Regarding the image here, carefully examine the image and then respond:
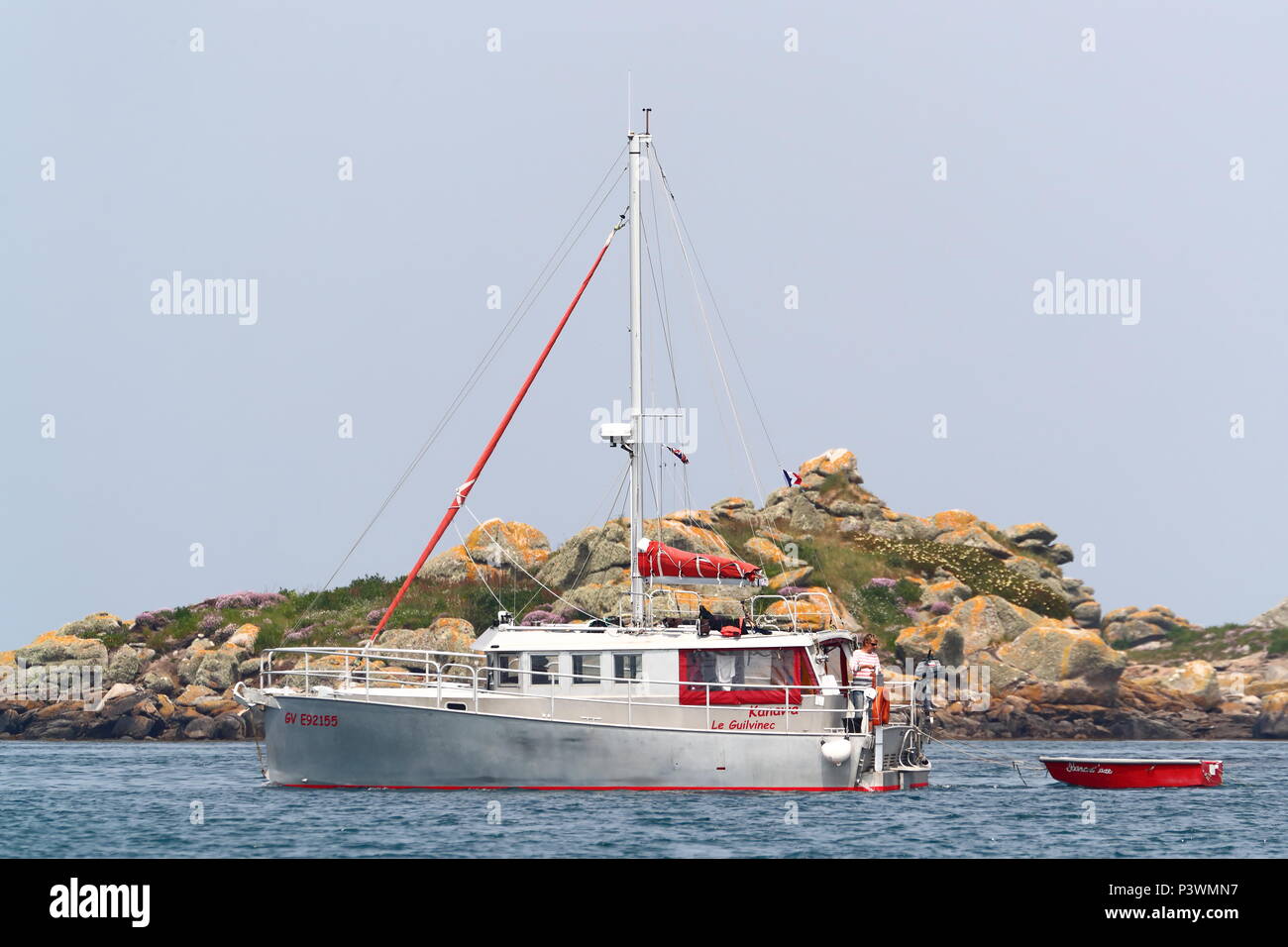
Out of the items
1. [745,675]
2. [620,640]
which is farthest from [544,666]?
[745,675]

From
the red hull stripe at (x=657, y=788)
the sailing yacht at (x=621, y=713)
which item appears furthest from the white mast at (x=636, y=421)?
the red hull stripe at (x=657, y=788)

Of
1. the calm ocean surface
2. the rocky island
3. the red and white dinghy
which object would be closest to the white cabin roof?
the calm ocean surface

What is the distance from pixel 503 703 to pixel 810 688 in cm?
613

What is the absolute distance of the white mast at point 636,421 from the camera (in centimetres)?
3431

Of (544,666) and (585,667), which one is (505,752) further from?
(585,667)

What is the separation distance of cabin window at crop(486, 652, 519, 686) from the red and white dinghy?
1254 cm

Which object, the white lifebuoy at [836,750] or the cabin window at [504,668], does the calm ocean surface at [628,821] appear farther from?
the cabin window at [504,668]

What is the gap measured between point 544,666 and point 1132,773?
13890mm

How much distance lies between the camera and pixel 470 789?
104ft

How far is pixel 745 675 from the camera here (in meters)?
33.1

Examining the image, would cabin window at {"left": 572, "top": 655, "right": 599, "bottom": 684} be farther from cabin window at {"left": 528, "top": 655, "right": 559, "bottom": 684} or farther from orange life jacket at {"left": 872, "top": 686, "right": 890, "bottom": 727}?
orange life jacket at {"left": 872, "top": 686, "right": 890, "bottom": 727}

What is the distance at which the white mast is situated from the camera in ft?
113
